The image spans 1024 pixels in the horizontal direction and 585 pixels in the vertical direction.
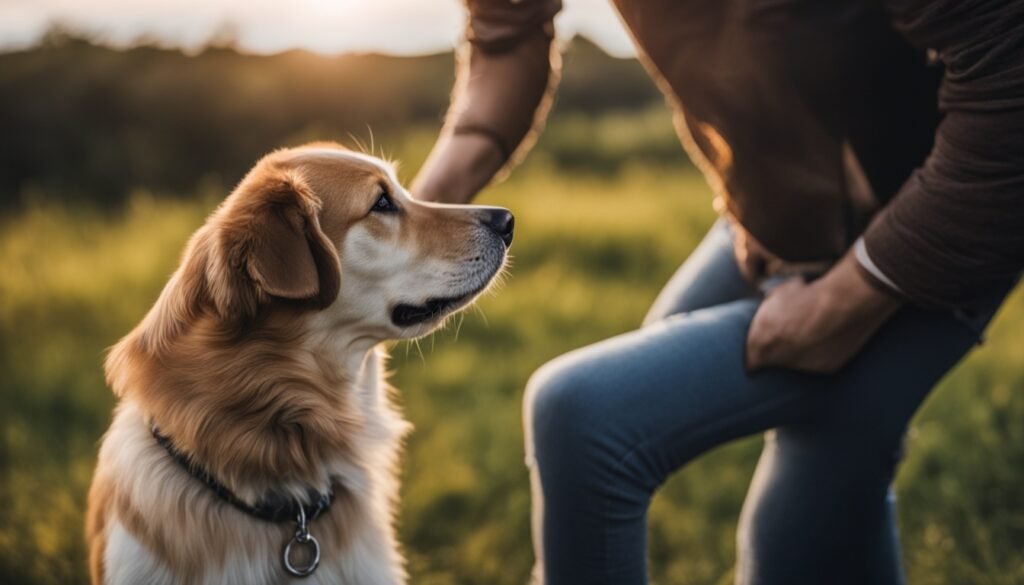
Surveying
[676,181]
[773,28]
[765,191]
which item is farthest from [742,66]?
[676,181]

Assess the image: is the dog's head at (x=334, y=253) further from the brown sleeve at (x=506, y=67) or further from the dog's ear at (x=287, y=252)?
the brown sleeve at (x=506, y=67)

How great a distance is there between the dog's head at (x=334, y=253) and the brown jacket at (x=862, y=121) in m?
0.59

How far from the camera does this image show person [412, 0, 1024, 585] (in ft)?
4.98

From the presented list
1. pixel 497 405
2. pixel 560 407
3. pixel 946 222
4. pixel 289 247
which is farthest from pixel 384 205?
pixel 497 405

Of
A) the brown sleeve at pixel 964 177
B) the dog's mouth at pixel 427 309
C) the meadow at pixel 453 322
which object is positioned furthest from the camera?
the meadow at pixel 453 322

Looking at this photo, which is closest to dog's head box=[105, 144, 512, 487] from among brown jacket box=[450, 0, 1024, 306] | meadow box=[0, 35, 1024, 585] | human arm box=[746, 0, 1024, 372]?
brown jacket box=[450, 0, 1024, 306]

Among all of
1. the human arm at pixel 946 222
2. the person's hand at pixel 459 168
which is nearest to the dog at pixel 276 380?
the person's hand at pixel 459 168

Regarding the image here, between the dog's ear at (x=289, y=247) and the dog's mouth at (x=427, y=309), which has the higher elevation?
the dog's ear at (x=289, y=247)

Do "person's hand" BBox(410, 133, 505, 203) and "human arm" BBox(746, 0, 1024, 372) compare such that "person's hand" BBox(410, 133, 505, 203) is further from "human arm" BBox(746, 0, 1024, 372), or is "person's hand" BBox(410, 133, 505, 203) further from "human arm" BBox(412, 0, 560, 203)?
"human arm" BBox(746, 0, 1024, 372)

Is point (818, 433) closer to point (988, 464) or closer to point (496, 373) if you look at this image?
point (988, 464)

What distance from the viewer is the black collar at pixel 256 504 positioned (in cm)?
174

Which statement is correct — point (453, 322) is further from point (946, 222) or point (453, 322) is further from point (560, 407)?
point (946, 222)

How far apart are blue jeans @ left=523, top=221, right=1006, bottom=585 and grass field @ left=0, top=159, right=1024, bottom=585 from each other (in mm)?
857

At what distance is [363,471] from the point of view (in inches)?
76.9
